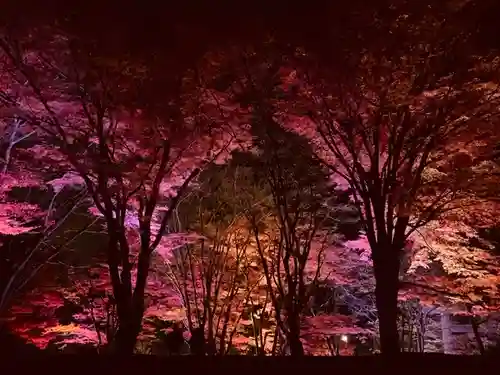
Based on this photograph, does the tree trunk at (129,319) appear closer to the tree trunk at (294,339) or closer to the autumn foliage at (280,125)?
the autumn foliage at (280,125)

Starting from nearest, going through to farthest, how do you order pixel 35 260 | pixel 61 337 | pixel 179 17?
pixel 179 17
pixel 35 260
pixel 61 337

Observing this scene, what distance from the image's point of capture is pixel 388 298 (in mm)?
7367

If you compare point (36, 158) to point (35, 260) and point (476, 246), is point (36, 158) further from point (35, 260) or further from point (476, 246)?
point (476, 246)

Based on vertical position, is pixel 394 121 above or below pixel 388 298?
above

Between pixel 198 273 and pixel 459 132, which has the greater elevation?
pixel 459 132

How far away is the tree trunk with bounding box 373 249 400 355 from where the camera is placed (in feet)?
24.1

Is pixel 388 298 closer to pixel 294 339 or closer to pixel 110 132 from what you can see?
pixel 294 339

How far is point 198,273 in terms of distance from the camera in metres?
12.0

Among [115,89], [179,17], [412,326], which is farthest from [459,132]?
[412,326]

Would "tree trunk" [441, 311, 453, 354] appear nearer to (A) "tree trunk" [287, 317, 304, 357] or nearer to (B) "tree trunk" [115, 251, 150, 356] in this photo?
(A) "tree trunk" [287, 317, 304, 357]

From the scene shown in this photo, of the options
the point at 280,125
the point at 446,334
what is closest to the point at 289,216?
the point at 280,125

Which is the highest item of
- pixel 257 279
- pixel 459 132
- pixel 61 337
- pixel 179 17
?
pixel 179 17

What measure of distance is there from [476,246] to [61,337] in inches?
414

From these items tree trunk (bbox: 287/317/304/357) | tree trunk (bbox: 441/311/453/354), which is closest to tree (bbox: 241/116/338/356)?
tree trunk (bbox: 287/317/304/357)
